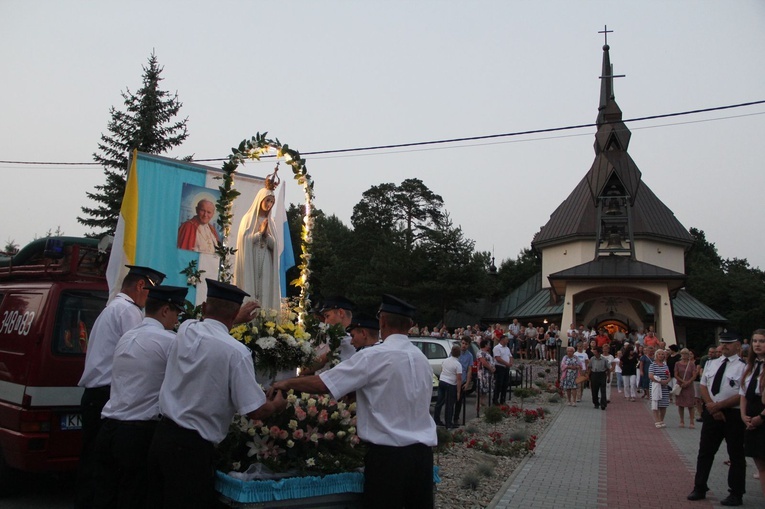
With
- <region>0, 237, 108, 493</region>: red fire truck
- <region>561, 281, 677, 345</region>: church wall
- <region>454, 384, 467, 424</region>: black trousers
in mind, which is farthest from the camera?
<region>561, 281, 677, 345</region>: church wall

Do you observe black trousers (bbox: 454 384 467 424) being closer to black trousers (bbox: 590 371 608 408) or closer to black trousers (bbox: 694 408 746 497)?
black trousers (bbox: 590 371 608 408)

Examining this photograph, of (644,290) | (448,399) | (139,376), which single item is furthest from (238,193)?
(644,290)

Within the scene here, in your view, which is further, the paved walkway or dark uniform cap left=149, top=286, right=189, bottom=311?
the paved walkway

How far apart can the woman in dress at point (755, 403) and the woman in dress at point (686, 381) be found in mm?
8053

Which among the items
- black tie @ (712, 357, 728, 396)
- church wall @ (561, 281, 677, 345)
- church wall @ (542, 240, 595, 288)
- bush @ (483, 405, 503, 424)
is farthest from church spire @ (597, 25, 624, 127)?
black tie @ (712, 357, 728, 396)

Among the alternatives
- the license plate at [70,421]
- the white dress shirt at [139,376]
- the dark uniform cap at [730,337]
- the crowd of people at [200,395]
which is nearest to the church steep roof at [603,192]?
the dark uniform cap at [730,337]

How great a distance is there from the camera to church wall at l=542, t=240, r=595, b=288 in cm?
5059

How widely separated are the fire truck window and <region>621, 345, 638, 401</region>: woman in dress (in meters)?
18.1

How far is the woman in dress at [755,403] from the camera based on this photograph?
757cm

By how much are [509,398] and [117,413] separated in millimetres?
17428

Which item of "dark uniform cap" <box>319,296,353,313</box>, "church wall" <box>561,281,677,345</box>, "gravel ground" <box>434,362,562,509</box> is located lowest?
"gravel ground" <box>434,362,562,509</box>

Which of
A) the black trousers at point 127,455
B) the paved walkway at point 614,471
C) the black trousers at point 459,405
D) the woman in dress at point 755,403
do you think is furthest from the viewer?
the black trousers at point 459,405

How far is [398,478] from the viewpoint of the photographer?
4.12 m

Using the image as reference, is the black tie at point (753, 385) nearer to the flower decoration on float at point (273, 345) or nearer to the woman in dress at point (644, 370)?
the flower decoration on float at point (273, 345)
